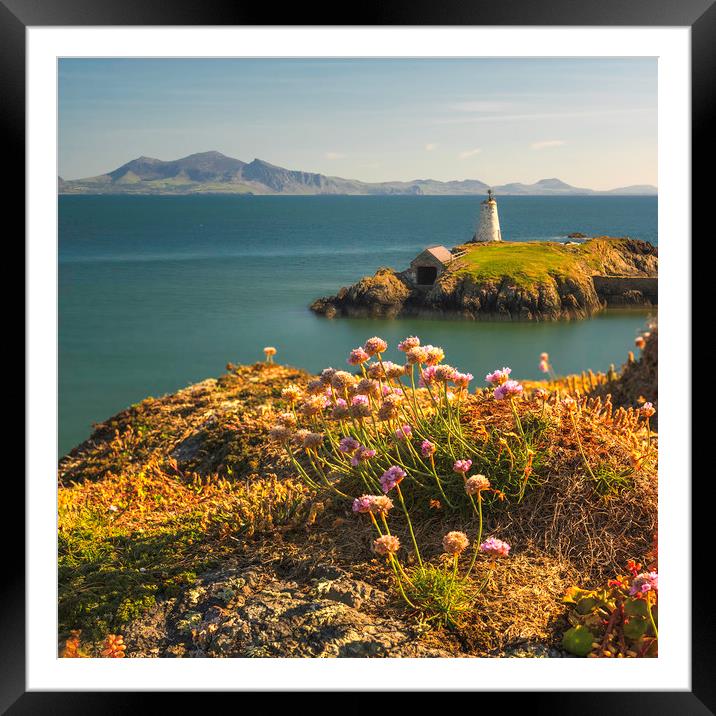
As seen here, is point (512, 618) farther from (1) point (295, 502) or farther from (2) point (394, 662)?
(1) point (295, 502)

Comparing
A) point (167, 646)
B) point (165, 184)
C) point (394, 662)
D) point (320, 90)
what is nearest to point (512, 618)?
point (394, 662)

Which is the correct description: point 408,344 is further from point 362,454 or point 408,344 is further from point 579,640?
point 579,640

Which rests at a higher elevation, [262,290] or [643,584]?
[262,290]

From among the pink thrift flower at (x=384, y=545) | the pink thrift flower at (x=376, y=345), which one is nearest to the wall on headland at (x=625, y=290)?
→ the pink thrift flower at (x=376, y=345)

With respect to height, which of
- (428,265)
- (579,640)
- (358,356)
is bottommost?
(579,640)

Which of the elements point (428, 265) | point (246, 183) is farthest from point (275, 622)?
point (246, 183)
